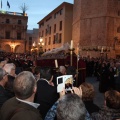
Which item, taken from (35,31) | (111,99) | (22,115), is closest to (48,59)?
(111,99)

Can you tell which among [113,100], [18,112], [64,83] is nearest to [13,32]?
[64,83]

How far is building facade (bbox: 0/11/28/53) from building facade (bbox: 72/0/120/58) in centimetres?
2407

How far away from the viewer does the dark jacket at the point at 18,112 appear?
2.28 meters

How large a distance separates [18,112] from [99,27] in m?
31.7

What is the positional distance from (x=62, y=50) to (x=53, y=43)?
33.5 metres

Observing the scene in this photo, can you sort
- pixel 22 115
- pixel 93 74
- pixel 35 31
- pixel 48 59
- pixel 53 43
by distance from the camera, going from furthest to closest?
pixel 35 31 < pixel 53 43 < pixel 93 74 < pixel 48 59 < pixel 22 115

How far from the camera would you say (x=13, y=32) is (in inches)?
2229

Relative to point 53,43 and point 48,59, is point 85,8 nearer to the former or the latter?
point 53,43

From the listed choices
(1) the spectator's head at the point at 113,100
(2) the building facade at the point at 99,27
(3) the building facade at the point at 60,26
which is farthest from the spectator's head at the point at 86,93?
(3) the building facade at the point at 60,26

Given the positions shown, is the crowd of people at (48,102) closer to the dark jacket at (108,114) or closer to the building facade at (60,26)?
the dark jacket at (108,114)

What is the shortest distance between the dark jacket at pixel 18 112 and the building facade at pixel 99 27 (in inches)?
1107

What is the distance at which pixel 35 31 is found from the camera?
232ft

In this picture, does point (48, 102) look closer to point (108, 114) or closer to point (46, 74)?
point (46, 74)

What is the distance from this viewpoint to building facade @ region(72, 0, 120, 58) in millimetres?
32094
